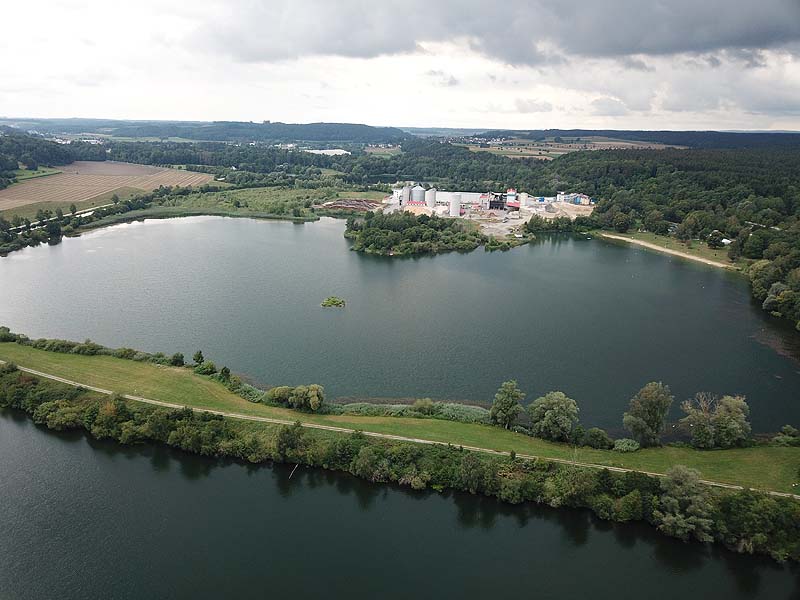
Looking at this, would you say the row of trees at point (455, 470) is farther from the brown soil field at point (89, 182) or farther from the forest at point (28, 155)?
the forest at point (28, 155)

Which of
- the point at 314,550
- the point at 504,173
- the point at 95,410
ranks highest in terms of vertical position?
the point at 504,173

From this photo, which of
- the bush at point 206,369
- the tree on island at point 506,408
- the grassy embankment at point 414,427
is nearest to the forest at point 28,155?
the grassy embankment at point 414,427

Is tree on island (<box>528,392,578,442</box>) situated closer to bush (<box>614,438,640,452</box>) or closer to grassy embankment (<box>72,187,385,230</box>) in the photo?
bush (<box>614,438,640,452</box>)

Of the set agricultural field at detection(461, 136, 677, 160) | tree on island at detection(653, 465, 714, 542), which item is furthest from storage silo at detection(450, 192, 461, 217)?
agricultural field at detection(461, 136, 677, 160)

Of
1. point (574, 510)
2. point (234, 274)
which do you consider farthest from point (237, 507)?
point (234, 274)

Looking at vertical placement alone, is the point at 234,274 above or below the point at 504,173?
below

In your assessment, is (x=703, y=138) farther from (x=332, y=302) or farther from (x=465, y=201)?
(x=332, y=302)

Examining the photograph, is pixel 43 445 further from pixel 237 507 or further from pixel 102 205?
pixel 102 205
